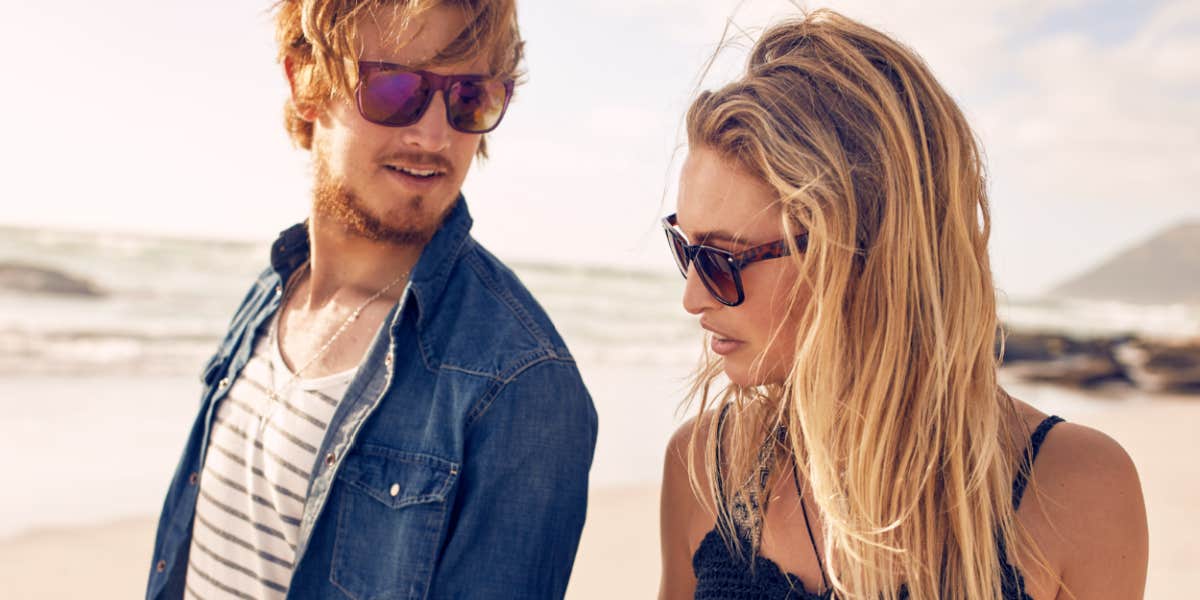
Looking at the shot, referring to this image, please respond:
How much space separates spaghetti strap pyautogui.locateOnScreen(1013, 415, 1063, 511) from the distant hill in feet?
155

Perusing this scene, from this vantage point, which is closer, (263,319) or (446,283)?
(446,283)

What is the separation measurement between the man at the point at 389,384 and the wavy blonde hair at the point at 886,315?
0.58 m

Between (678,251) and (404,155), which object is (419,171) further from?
(678,251)

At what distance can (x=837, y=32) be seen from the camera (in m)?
2.04

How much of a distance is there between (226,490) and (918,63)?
6.41ft

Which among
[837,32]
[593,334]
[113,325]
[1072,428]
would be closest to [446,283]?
[837,32]

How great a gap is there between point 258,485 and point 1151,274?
2171 inches

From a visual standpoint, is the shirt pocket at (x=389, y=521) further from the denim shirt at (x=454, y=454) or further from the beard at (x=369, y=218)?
the beard at (x=369, y=218)

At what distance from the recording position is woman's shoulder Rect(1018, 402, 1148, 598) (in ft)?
5.78

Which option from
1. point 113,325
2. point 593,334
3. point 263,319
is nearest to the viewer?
point 263,319

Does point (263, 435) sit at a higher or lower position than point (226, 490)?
higher

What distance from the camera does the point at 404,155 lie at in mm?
2445

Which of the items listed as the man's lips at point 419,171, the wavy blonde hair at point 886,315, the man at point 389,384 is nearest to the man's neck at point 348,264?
the man at point 389,384

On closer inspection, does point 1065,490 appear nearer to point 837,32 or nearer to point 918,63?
point 918,63
